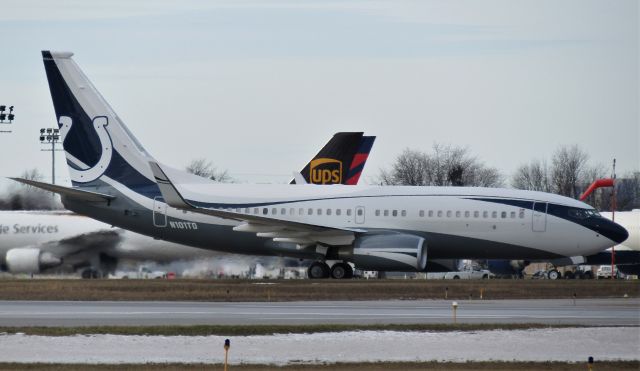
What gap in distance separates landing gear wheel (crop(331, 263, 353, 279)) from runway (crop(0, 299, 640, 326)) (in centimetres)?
1272

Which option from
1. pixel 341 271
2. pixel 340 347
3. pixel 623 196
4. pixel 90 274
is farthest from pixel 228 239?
pixel 623 196

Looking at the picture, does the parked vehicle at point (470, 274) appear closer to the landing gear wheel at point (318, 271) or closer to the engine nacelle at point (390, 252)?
the landing gear wheel at point (318, 271)

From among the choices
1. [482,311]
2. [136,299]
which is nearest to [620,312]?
[482,311]

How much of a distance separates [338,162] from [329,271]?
27546 mm

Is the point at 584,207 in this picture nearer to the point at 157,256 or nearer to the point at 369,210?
the point at 369,210

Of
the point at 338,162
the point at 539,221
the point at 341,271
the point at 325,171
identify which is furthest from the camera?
the point at 338,162

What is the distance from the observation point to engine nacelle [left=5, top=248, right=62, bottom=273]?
184 ft

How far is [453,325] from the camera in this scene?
27.7m

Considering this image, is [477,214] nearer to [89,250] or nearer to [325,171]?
[89,250]

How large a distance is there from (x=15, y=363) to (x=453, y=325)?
10551 mm

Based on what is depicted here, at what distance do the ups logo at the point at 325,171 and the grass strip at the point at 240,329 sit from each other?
158 feet

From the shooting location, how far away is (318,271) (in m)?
50.1

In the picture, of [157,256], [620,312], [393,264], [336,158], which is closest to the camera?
[620,312]

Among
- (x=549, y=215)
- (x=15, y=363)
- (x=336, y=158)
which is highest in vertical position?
(x=336, y=158)
